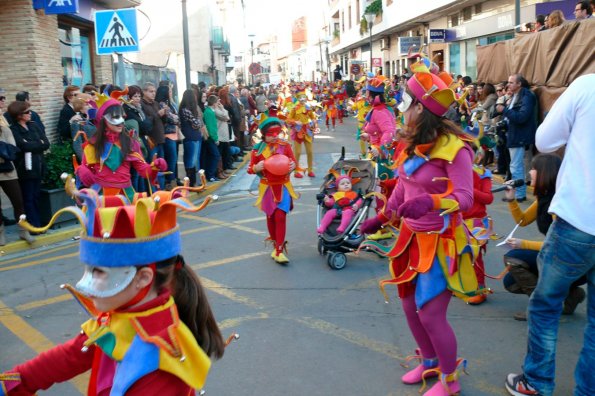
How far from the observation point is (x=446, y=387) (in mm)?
3787

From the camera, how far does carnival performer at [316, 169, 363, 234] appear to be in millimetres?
6980

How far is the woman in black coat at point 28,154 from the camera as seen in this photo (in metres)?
8.15

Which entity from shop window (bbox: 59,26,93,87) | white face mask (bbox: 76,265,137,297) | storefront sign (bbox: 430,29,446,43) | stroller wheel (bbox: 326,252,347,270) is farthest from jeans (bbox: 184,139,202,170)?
storefront sign (bbox: 430,29,446,43)

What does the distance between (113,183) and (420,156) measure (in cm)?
435

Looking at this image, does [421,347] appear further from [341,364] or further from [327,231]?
[327,231]

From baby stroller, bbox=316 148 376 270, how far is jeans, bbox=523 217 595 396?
127 inches

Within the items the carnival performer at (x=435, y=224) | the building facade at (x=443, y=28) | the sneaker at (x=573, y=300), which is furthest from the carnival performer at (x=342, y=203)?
the building facade at (x=443, y=28)

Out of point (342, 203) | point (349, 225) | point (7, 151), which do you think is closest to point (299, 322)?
point (349, 225)

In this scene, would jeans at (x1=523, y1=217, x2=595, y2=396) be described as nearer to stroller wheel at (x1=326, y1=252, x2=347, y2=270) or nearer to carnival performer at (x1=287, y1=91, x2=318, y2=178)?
stroller wheel at (x1=326, y1=252, x2=347, y2=270)

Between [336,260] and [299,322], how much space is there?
167 centimetres

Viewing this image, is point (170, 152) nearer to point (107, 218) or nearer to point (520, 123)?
point (520, 123)

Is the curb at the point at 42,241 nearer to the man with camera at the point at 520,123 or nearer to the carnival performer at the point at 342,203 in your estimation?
the carnival performer at the point at 342,203

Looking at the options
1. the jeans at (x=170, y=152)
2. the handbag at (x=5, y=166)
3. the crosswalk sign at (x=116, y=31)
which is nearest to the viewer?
the handbag at (x=5, y=166)

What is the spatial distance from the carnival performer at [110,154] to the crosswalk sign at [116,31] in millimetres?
3558
